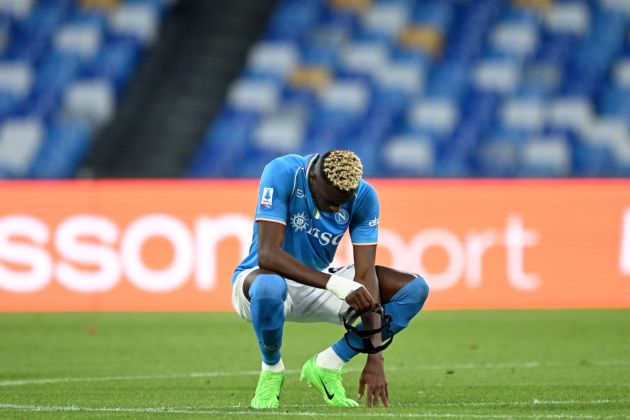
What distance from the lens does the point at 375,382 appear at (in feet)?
21.7

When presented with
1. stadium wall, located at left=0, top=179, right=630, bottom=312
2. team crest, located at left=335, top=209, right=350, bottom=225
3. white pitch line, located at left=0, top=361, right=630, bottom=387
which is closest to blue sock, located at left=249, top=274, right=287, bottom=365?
team crest, located at left=335, top=209, right=350, bottom=225

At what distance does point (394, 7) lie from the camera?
21.5 meters

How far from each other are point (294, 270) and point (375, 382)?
69 cm

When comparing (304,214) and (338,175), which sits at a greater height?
(338,175)

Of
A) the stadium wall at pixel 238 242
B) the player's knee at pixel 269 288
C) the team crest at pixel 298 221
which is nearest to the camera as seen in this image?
the player's knee at pixel 269 288

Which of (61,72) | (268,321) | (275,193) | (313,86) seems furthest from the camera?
(313,86)

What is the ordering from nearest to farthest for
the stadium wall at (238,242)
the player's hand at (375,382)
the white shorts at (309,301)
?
the player's hand at (375,382) → the white shorts at (309,301) → the stadium wall at (238,242)

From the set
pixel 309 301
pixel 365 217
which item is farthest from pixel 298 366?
pixel 365 217

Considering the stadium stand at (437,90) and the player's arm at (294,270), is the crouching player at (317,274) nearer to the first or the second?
the player's arm at (294,270)

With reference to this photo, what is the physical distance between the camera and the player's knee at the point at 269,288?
651 centimetres

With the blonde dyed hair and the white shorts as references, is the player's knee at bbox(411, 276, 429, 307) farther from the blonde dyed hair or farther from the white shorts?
the blonde dyed hair

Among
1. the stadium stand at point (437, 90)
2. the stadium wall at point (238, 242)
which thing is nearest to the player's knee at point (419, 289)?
the stadium wall at point (238, 242)

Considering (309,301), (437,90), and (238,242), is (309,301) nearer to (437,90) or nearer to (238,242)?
(238,242)

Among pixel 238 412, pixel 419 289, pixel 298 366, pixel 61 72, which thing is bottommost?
pixel 298 366
